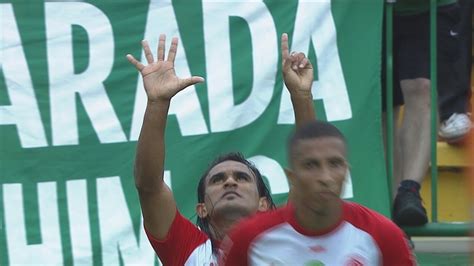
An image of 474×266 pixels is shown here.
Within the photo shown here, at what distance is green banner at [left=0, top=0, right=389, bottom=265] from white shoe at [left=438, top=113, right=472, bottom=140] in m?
0.89

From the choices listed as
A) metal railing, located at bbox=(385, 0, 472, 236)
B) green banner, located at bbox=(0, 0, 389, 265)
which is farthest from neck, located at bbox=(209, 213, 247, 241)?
metal railing, located at bbox=(385, 0, 472, 236)

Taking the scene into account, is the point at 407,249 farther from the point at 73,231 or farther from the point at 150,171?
the point at 73,231

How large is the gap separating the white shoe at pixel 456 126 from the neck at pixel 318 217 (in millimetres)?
3819

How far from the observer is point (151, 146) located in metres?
4.77

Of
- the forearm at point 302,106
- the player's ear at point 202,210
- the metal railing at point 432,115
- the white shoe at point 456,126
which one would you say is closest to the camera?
the forearm at point 302,106

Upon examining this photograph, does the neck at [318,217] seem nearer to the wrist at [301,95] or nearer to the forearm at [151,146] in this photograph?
the forearm at [151,146]

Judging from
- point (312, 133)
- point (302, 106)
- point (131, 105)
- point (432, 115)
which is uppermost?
point (312, 133)

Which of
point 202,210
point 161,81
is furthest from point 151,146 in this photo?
point 202,210

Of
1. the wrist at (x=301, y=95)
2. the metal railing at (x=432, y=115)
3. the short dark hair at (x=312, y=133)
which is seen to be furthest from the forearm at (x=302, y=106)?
the metal railing at (x=432, y=115)

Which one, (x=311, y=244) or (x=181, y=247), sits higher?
(x=311, y=244)

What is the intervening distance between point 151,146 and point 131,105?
186 cm

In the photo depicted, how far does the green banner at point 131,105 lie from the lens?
647cm

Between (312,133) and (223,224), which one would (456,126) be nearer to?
(223,224)

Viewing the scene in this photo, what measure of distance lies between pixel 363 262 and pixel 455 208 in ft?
14.3
